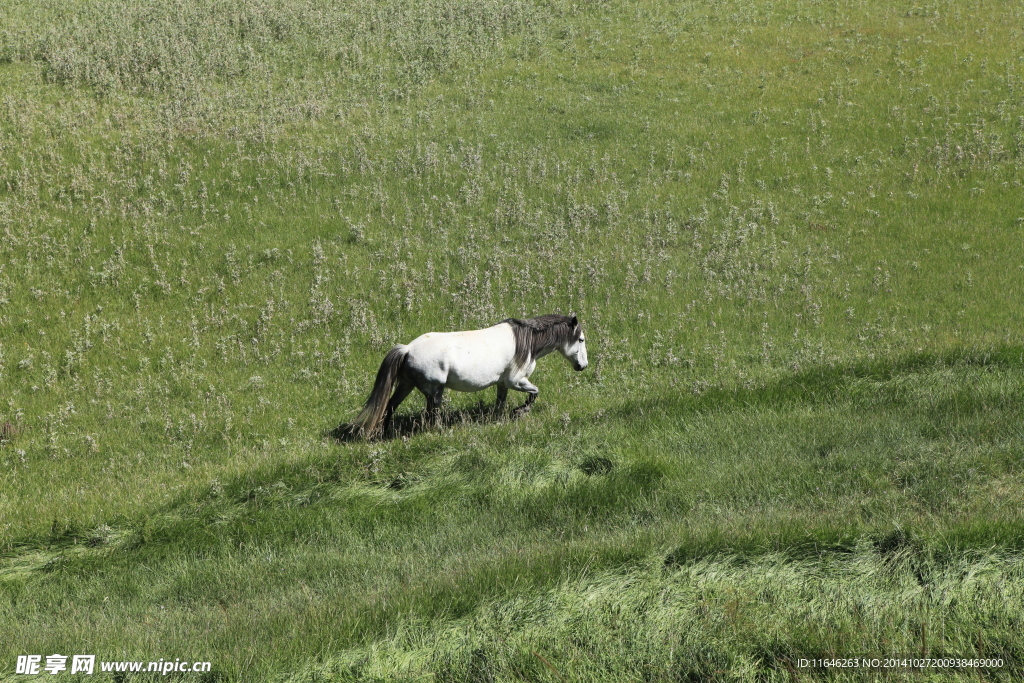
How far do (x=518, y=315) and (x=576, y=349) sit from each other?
168 inches

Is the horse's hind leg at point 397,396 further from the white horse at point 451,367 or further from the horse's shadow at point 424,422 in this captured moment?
the horse's shadow at point 424,422

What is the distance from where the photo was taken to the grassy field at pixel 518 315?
8.37m

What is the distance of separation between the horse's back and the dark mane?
243 millimetres

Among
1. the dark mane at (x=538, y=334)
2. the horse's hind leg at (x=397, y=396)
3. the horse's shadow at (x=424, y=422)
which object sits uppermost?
the dark mane at (x=538, y=334)

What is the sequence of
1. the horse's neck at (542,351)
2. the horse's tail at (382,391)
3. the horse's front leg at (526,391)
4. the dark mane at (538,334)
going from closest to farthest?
the horse's tail at (382,391)
the dark mane at (538,334)
the horse's front leg at (526,391)
the horse's neck at (542,351)

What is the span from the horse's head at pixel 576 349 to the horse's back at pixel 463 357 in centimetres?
173

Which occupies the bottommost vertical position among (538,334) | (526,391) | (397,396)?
(526,391)

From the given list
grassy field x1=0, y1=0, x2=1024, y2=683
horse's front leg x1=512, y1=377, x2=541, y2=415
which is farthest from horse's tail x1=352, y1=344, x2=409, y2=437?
horse's front leg x1=512, y1=377, x2=541, y2=415

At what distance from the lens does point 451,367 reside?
1477cm

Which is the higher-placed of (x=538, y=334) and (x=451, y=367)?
(x=538, y=334)

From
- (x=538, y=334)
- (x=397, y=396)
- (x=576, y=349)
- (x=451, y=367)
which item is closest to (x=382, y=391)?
(x=397, y=396)

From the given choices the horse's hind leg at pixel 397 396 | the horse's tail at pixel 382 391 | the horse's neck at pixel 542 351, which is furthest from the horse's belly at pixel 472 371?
the horse's neck at pixel 542 351

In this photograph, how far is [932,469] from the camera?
469 inches

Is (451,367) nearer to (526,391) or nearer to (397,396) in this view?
(397,396)
